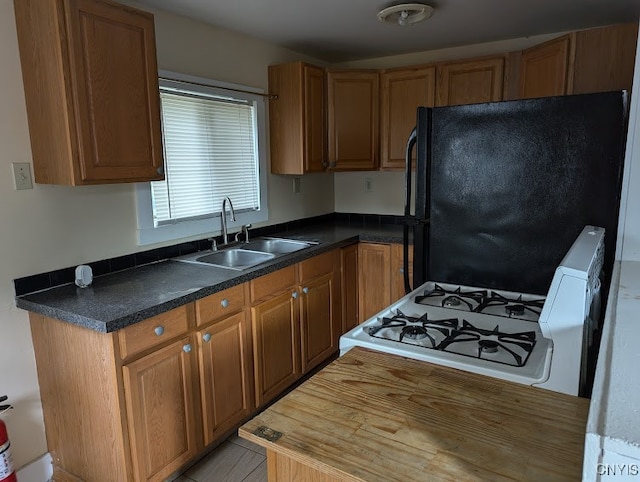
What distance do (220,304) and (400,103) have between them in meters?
2.11

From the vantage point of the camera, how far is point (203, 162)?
278cm

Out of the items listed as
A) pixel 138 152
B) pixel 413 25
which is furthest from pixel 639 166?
pixel 138 152

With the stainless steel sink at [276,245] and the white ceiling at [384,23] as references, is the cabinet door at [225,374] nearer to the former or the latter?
the stainless steel sink at [276,245]

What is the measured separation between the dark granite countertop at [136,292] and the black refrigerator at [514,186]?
0.90m

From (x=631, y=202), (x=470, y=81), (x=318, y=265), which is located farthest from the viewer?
(x=470, y=81)

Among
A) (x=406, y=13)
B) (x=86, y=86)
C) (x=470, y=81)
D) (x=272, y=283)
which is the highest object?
(x=406, y=13)

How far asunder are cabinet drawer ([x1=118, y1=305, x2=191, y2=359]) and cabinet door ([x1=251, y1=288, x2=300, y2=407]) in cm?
49

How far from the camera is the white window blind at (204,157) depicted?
2.55 m

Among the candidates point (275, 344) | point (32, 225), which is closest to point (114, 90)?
point (32, 225)

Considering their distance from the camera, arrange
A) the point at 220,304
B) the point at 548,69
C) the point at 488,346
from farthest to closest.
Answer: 1. the point at 548,69
2. the point at 220,304
3. the point at 488,346

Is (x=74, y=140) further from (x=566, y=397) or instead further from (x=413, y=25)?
(x=413, y=25)

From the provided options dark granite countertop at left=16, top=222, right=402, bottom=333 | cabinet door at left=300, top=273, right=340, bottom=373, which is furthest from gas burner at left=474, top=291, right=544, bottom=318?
cabinet door at left=300, top=273, right=340, bottom=373

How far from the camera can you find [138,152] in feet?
6.72

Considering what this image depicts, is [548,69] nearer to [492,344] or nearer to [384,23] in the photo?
[384,23]
